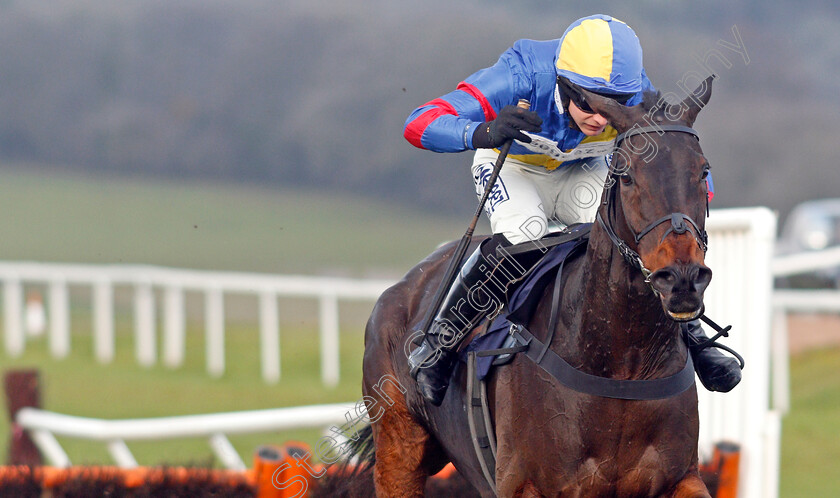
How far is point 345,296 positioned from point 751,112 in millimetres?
16850

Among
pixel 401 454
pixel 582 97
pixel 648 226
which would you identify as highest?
pixel 582 97

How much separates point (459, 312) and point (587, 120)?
75cm

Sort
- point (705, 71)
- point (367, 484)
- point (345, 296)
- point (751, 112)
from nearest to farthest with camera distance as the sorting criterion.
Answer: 1. point (705, 71)
2. point (367, 484)
3. point (345, 296)
4. point (751, 112)

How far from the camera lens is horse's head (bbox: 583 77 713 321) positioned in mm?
2494

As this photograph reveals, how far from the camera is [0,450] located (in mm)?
7441

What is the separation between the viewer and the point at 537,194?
371 cm

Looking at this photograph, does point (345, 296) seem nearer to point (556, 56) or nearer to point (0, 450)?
point (0, 450)

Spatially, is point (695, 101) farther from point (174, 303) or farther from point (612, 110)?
point (174, 303)

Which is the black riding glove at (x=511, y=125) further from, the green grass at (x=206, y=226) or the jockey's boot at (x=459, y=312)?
the green grass at (x=206, y=226)

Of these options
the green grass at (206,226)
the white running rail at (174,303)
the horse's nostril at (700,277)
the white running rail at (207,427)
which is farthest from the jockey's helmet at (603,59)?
the green grass at (206,226)

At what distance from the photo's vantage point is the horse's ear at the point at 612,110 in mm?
2852

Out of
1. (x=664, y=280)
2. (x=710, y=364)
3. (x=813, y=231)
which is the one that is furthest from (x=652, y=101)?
(x=813, y=231)

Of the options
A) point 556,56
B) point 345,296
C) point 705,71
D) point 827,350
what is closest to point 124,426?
point 556,56

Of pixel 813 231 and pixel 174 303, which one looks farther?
pixel 813 231
